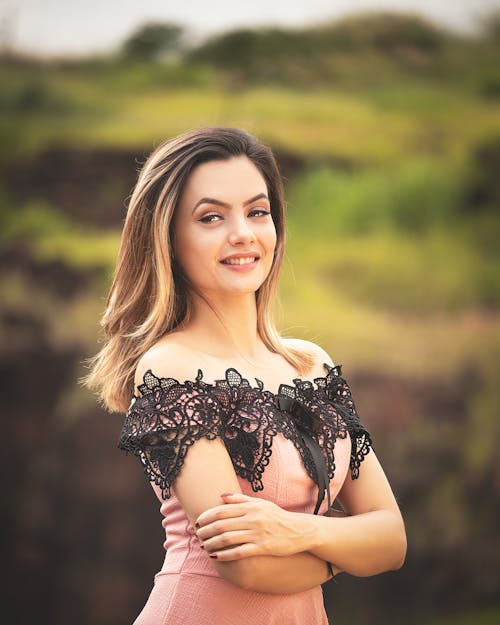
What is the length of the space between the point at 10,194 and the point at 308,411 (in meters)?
5.42

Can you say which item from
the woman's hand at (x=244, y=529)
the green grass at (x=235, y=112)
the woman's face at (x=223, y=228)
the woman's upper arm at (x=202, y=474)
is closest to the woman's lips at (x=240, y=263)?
the woman's face at (x=223, y=228)

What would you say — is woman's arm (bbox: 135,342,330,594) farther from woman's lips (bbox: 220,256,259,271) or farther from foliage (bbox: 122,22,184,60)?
foliage (bbox: 122,22,184,60)

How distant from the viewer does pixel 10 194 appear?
6965mm

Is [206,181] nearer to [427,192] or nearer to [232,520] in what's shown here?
[232,520]

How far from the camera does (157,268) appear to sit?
6.74ft

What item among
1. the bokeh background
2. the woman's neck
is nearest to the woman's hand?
the woman's neck

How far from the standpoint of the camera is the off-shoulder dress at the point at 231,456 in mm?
1863

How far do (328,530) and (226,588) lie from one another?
0.81 feet

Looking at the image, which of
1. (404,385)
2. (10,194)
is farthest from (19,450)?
(404,385)

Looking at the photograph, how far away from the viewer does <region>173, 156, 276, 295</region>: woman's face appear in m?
2.01

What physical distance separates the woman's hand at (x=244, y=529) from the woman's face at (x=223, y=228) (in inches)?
19.5

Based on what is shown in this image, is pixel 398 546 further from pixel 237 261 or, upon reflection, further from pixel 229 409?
pixel 237 261

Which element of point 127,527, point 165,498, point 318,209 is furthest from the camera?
point 318,209

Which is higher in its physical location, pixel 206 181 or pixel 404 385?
pixel 404 385
